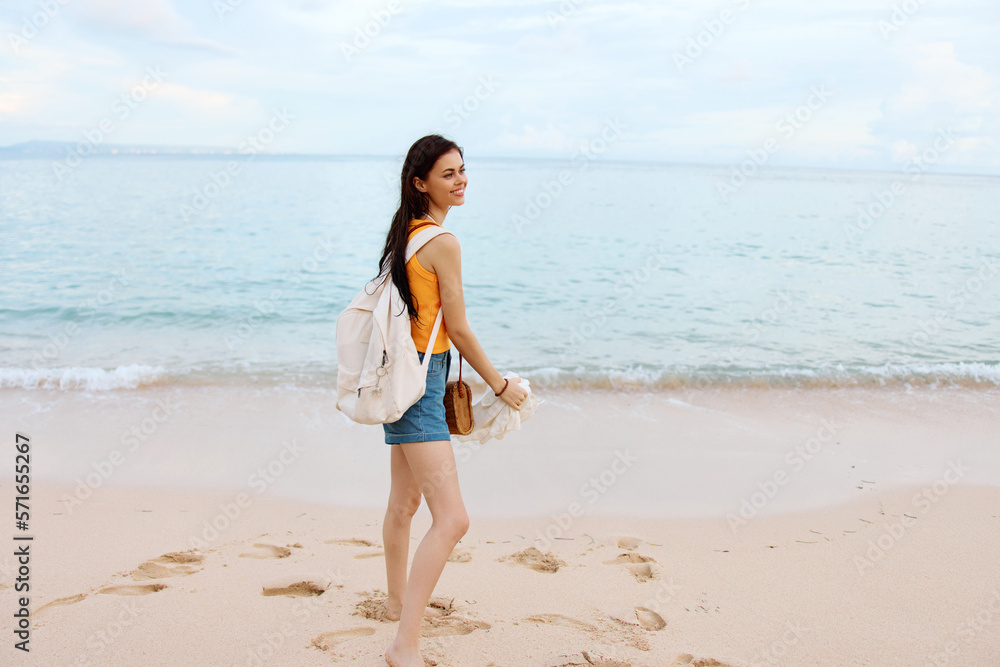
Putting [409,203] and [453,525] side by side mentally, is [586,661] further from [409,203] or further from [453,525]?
[409,203]

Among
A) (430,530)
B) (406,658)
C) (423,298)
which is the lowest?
(406,658)

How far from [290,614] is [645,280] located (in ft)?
38.7

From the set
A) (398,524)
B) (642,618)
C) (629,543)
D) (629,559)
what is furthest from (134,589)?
(629,543)

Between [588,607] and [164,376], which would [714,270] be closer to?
[164,376]

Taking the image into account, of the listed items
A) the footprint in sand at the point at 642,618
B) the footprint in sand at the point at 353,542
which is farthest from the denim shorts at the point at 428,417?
the footprint in sand at the point at 353,542

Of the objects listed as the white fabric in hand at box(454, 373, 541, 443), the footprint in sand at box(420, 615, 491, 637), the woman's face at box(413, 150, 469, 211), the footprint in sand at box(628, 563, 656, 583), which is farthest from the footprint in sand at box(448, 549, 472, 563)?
the woman's face at box(413, 150, 469, 211)

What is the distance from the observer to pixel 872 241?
1886 cm

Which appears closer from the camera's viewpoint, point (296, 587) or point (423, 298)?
point (423, 298)

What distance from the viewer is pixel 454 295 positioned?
87.7 inches

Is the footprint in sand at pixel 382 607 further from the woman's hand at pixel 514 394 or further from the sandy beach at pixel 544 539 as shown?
the woman's hand at pixel 514 394

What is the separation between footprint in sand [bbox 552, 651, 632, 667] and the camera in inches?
95.0

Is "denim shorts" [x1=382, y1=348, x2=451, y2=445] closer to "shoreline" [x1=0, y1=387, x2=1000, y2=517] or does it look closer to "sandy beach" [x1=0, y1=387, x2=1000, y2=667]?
"sandy beach" [x1=0, y1=387, x2=1000, y2=667]

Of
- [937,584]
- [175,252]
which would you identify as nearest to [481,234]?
[175,252]

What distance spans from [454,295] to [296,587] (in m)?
1.71
